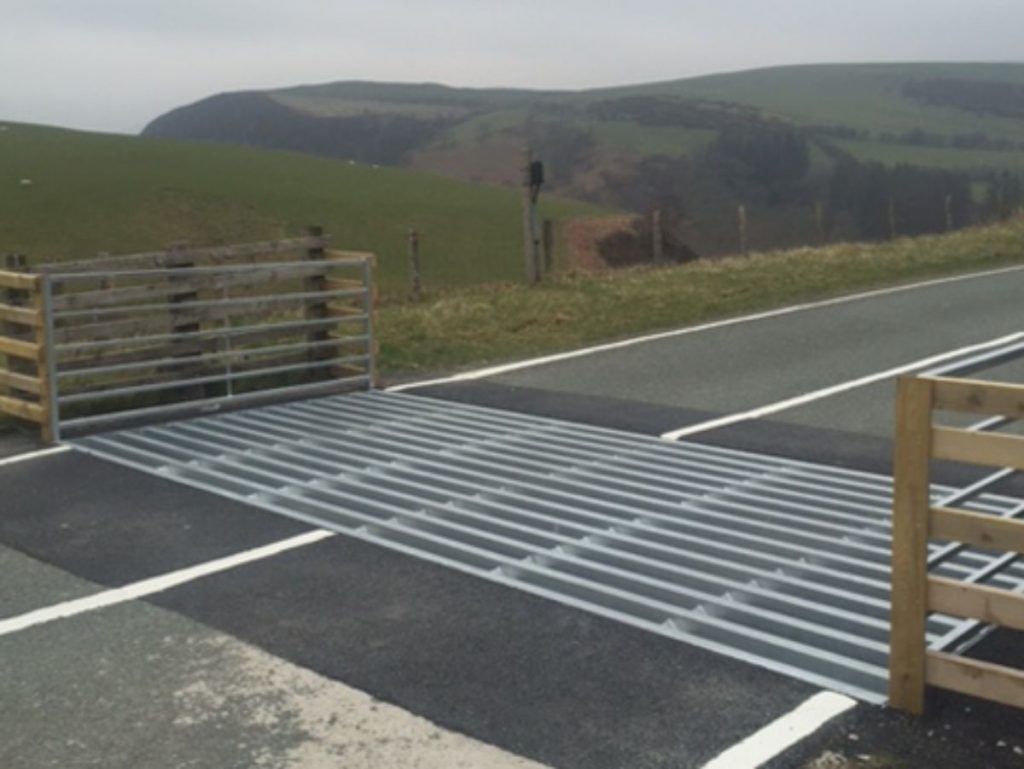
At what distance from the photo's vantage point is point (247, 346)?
12.5 metres

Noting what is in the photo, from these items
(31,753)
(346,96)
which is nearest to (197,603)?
(31,753)

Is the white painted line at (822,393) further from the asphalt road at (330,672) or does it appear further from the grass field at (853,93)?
the grass field at (853,93)

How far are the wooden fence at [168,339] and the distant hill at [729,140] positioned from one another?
899 inches

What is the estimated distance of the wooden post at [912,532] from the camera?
14.8 ft

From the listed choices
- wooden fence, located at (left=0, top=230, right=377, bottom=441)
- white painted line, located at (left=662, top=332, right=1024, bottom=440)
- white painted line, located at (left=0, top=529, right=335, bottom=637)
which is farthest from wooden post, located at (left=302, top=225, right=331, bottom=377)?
white painted line, located at (left=0, top=529, right=335, bottom=637)

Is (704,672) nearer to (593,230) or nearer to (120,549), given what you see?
(120,549)

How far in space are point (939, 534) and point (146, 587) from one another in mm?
3526

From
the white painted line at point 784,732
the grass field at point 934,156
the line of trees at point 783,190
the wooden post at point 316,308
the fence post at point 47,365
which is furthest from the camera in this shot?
the grass field at point 934,156

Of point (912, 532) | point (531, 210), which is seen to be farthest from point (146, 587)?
point (531, 210)

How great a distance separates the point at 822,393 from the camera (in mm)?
10688

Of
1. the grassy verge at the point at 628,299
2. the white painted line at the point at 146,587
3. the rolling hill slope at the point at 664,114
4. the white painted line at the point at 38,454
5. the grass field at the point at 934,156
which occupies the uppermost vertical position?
the rolling hill slope at the point at 664,114

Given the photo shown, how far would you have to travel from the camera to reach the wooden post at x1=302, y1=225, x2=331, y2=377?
1135cm

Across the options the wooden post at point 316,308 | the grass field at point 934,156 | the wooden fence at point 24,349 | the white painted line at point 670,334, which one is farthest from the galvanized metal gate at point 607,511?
the grass field at point 934,156

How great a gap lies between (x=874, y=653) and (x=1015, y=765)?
39.8 inches
